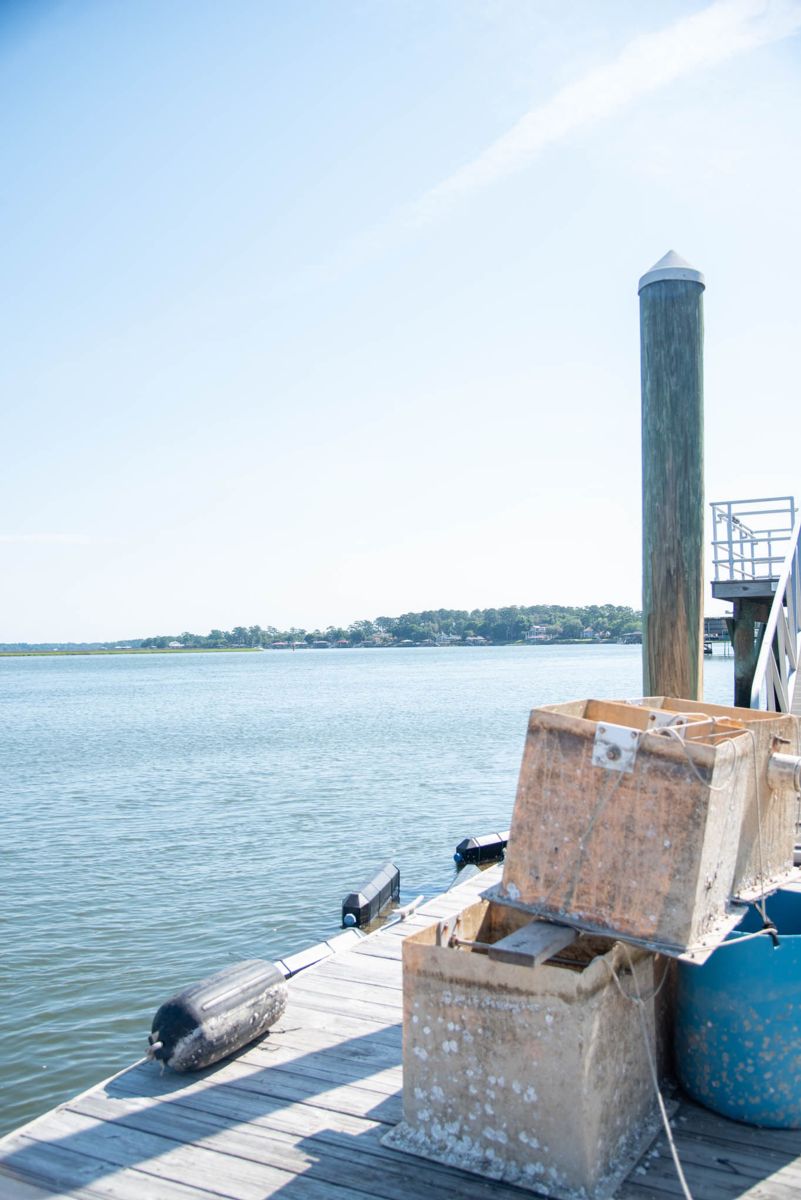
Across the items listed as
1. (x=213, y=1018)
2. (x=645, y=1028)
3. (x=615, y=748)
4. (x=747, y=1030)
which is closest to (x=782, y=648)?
(x=747, y=1030)

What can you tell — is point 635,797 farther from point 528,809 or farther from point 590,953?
point 590,953

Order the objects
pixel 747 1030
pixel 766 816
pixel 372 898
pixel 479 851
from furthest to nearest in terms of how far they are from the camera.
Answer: pixel 479 851 → pixel 372 898 → pixel 766 816 → pixel 747 1030

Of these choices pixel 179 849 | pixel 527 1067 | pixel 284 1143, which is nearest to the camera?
pixel 527 1067

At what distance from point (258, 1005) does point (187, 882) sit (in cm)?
1020

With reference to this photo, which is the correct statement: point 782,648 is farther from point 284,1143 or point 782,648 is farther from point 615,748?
point 284,1143

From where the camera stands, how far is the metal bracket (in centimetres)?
383

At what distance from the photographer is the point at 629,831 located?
12.5ft

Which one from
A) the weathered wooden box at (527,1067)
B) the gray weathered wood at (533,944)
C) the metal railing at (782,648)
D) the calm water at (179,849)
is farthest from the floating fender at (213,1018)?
the metal railing at (782,648)

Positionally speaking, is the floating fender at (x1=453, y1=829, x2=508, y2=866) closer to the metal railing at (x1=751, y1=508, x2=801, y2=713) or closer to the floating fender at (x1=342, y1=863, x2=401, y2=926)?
the floating fender at (x1=342, y1=863, x2=401, y2=926)

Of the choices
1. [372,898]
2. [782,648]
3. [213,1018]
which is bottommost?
[372,898]

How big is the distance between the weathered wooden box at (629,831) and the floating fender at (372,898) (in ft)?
23.0

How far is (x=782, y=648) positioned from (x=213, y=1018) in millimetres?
8432

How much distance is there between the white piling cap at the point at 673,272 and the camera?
555 cm

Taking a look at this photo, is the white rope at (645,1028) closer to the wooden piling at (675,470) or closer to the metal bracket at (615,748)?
the metal bracket at (615,748)
